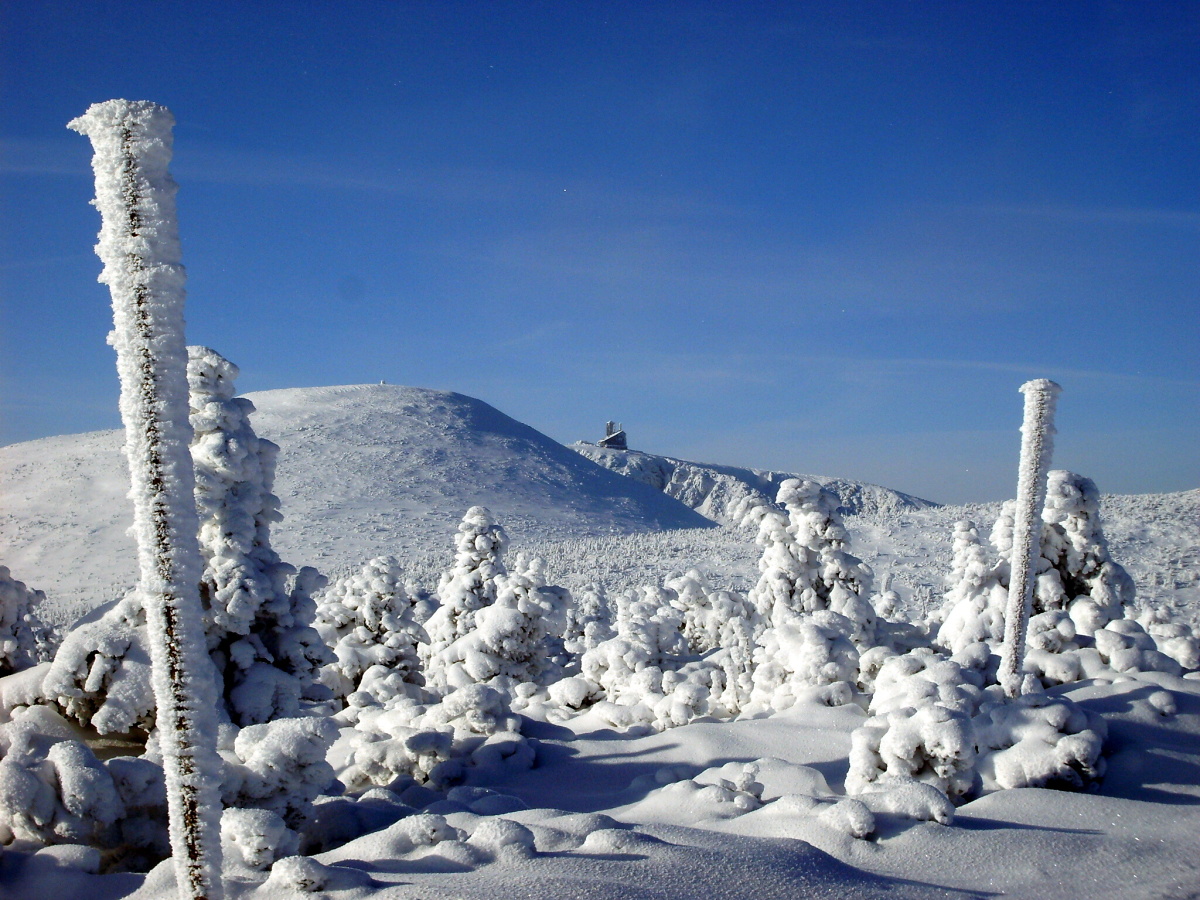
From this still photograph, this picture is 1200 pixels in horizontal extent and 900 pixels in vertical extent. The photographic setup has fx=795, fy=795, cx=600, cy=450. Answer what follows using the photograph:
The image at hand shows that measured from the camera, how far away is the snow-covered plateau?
4910 mm

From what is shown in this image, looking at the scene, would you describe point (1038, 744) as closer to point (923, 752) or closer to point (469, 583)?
point (923, 752)

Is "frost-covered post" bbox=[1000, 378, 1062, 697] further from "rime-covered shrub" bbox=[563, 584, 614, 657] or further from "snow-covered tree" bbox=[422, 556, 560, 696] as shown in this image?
"rime-covered shrub" bbox=[563, 584, 614, 657]

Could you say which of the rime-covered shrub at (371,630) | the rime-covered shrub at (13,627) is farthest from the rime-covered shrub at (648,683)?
the rime-covered shrub at (13,627)

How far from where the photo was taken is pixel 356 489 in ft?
224

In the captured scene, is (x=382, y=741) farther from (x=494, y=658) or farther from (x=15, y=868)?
(x=494, y=658)

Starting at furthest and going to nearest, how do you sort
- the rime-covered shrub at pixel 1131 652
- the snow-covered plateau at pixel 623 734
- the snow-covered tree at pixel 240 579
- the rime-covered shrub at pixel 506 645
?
1. the rime-covered shrub at pixel 506 645
2. the snow-covered tree at pixel 240 579
3. the rime-covered shrub at pixel 1131 652
4. the snow-covered plateau at pixel 623 734

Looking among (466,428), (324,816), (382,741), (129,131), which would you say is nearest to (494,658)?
(382,741)

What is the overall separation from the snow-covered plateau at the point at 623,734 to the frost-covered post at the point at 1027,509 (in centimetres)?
43

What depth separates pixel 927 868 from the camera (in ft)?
15.9

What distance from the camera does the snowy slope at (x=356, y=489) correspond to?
52.7 m

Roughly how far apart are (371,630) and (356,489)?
2110 inches

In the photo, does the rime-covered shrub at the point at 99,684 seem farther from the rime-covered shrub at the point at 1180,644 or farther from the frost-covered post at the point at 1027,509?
the rime-covered shrub at the point at 1180,644

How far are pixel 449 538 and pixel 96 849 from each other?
5199 cm

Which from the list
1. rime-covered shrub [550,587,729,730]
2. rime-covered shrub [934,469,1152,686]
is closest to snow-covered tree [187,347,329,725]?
rime-covered shrub [550,587,729,730]
